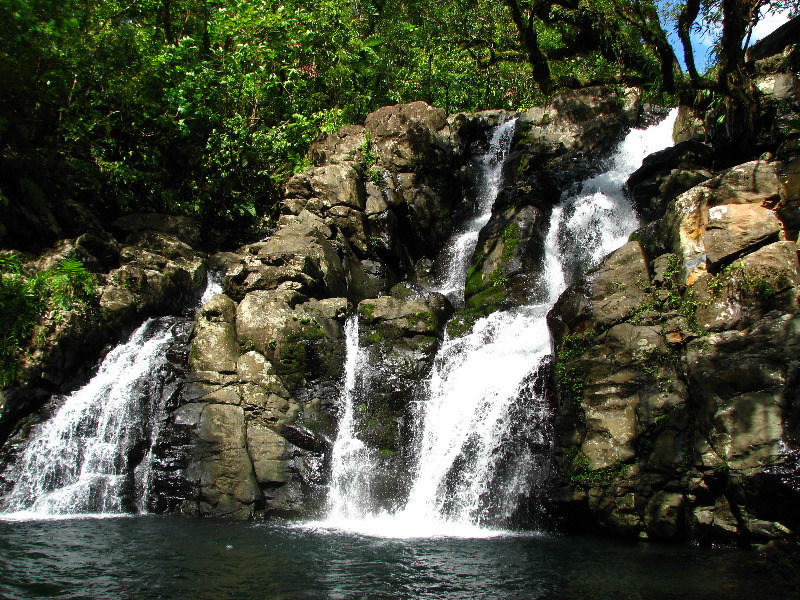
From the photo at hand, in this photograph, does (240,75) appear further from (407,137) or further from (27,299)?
(27,299)

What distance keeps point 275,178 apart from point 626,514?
14.3 meters

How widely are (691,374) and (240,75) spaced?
51.4 ft

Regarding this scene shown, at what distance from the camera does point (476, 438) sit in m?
11.2

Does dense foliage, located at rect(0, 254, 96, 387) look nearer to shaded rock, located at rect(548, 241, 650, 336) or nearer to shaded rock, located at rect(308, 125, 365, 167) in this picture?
shaded rock, located at rect(308, 125, 365, 167)

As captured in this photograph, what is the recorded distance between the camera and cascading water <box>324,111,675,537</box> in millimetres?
10367

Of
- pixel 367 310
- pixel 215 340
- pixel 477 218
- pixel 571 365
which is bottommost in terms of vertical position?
pixel 571 365

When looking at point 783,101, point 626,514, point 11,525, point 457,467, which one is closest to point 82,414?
point 11,525

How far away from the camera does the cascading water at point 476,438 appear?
10367 mm

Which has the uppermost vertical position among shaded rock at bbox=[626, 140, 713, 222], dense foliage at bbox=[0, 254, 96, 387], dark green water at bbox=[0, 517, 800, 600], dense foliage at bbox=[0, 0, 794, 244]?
dense foliage at bbox=[0, 0, 794, 244]

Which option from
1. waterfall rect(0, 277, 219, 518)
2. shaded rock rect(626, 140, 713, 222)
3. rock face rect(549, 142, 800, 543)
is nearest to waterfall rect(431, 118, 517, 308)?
shaded rock rect(626, 140, 713, 222)

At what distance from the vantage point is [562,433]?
10180 millimetres

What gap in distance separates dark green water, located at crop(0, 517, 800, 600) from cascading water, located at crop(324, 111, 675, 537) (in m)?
1.16

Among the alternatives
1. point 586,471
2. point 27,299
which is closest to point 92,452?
point 27,299

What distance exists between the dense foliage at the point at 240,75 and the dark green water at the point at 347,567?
9.10 metres
